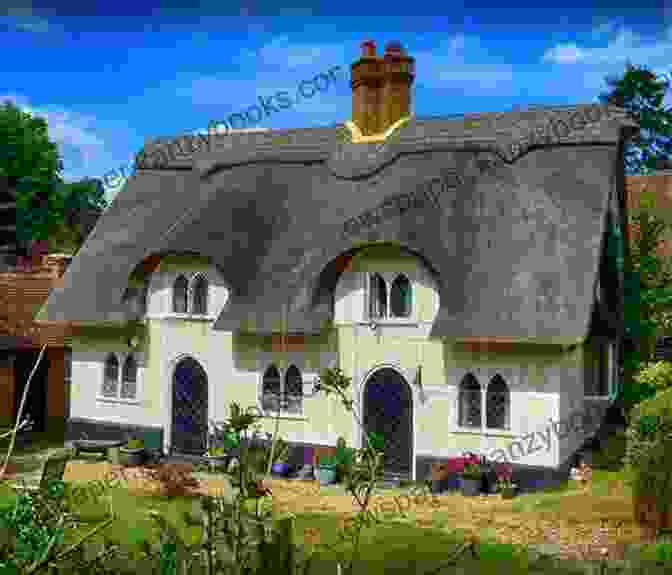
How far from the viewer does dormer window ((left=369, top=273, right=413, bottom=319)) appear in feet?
58.3

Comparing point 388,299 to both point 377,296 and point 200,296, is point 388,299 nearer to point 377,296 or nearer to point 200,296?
point 377,296

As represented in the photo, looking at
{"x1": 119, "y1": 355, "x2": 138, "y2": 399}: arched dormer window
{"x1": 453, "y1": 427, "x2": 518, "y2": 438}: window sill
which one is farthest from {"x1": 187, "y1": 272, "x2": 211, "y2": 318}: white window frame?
{"x1": 453, "y1": 427, "x2": 518, "y2": 438}: window sill

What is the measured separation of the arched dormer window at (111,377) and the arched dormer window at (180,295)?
2.35 metres

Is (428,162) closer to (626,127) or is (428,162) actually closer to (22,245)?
(626,127)

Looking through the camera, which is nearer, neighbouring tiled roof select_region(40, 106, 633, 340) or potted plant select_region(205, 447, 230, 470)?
neighbouring tiled roof select_region(40, 106, 633, 340)

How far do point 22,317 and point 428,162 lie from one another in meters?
12.5

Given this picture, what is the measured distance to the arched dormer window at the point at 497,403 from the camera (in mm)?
16781

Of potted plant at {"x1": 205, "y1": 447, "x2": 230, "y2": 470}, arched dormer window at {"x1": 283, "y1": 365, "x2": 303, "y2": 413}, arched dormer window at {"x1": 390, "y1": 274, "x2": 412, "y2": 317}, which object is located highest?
arched dormer window at {"x1": 390, "y1": 274, "x2": 412, "y2": 317}

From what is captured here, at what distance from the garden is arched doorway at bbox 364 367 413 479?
27.6 inches

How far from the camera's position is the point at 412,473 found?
57.8 ft

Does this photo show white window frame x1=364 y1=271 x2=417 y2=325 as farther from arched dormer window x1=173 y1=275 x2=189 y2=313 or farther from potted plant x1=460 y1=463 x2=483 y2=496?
arched dormer window x1=173 y1=275 x2=189 y2=313

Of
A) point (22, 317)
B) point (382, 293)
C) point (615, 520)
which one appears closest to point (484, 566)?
point (615, 520)

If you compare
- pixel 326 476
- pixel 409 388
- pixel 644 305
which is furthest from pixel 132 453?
pixel 644 305

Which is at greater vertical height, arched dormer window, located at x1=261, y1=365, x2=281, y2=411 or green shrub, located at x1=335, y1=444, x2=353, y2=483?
arched dormer window, located at x1=261, y1=365, x2=281, y2=411
